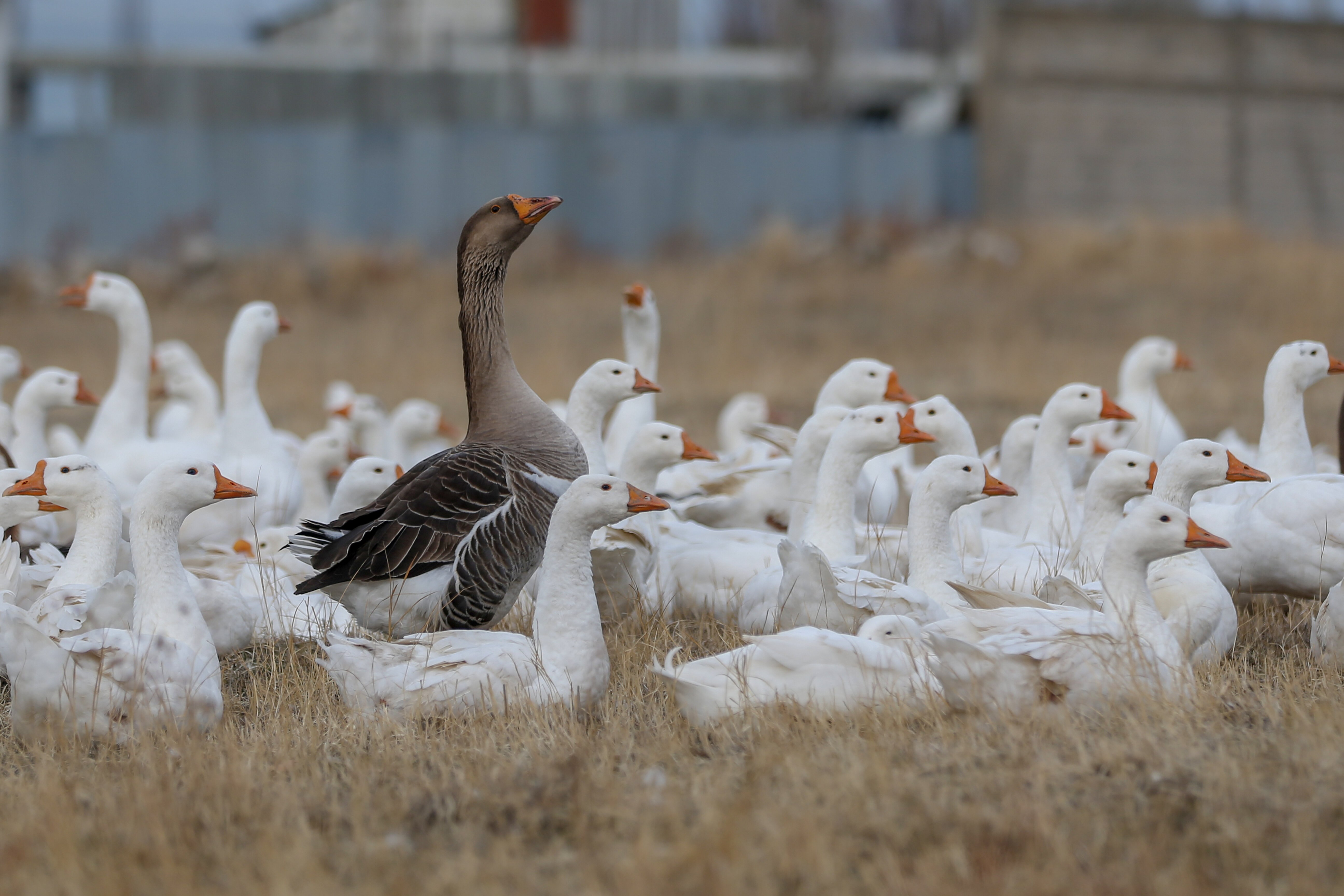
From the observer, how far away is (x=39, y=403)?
25.4 ft

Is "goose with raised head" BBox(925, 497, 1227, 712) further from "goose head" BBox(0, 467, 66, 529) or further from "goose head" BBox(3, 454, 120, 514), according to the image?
"goose head" BBox(0, 467, 66, 529)

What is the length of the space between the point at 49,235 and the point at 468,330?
16.0 meters

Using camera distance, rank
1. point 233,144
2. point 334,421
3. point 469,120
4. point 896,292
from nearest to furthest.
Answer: point 334,421
point 896,292
point 233,144
point 469,120

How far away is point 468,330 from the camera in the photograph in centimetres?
588

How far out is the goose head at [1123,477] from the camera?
17.5 feet

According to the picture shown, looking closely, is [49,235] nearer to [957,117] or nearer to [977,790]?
[957,117]

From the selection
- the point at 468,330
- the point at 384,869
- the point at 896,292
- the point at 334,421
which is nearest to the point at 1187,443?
the point at 468,330

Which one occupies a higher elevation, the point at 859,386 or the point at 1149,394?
the point at 859,386

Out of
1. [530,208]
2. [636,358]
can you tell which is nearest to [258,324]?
[636,358]

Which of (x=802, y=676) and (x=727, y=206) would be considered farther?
(x=727, y=206)

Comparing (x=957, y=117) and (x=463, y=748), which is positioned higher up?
(x=957, y=117)

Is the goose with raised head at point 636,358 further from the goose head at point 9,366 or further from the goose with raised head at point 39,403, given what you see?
the goose head at point 9,366

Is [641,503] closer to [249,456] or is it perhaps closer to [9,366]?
[249,456]

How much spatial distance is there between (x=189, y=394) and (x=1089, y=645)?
21.2ft
